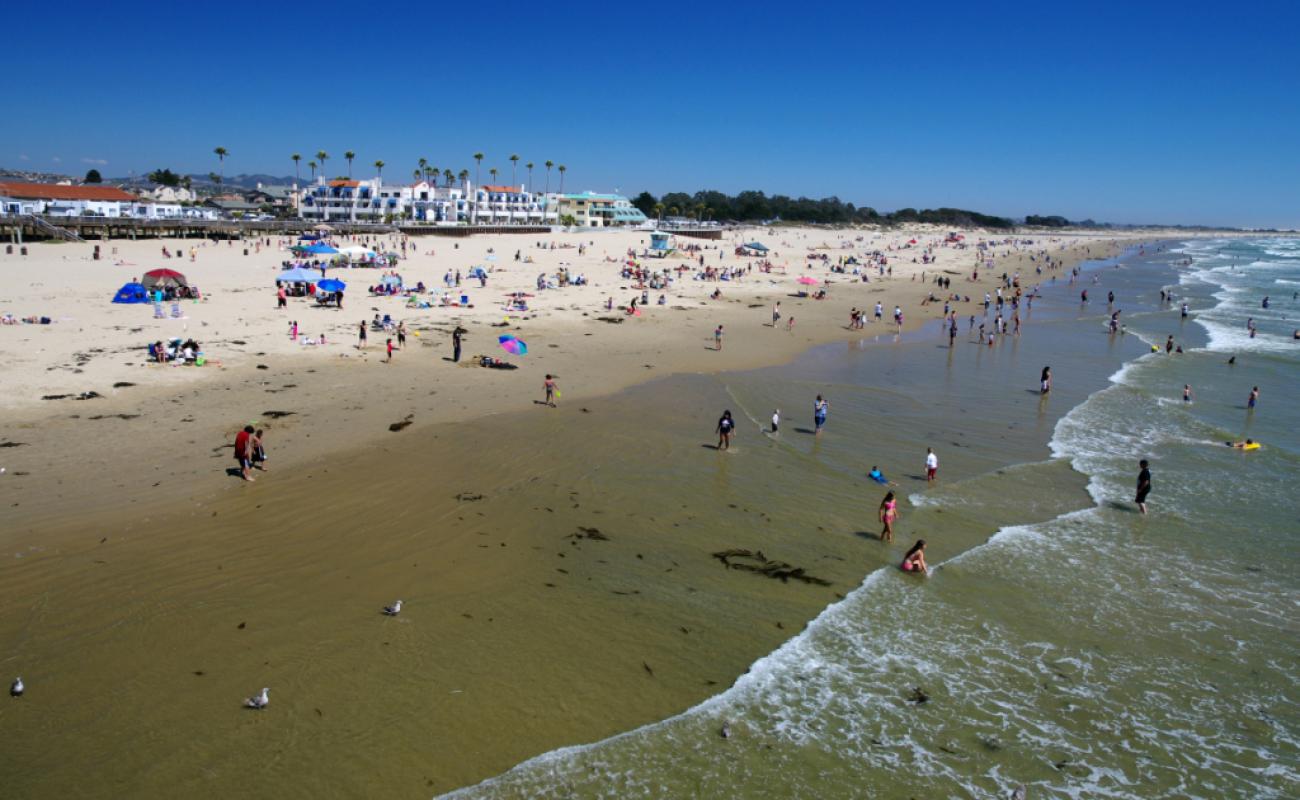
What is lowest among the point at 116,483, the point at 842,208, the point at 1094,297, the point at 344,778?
the point at 344,778

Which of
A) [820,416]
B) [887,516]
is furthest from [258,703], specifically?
[820,416]

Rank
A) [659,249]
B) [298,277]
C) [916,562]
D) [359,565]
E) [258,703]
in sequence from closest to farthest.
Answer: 1. [258,703]
2. [359,565]
3. [916,562]
4. [298,277]
5. [659,249]

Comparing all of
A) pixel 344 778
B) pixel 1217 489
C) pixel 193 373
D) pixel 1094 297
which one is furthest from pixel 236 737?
pixel 1094 297

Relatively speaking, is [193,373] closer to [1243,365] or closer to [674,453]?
[674,453]

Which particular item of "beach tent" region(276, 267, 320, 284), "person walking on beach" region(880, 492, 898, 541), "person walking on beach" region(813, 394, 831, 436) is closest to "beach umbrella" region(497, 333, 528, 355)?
"person walking on beach" region(813, 394, 831, 436)

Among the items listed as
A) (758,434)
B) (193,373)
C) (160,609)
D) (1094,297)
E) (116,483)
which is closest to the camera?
(160,609)

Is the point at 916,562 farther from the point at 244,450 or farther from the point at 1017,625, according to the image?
the point at 244,450
